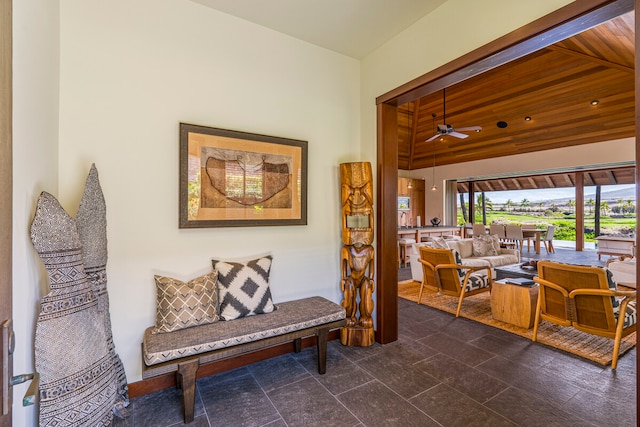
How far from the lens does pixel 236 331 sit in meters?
2.06

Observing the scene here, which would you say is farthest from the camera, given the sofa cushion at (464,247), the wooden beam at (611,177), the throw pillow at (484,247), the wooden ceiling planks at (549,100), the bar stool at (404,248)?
the wooden beam at (611,177)

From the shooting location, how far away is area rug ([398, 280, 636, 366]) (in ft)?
9.09

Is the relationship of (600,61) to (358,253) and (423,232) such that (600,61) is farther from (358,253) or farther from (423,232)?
(358,253)

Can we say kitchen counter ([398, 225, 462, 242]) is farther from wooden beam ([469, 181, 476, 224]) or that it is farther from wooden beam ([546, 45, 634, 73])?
wooden beam ([546, 45, 634, 73])

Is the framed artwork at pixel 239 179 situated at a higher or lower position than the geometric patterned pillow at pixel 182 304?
higher

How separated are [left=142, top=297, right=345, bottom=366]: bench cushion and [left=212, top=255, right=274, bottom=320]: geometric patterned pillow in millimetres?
70

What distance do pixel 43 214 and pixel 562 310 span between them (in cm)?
408

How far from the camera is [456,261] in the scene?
385 cm

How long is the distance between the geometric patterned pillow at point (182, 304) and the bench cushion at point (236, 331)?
54 mm

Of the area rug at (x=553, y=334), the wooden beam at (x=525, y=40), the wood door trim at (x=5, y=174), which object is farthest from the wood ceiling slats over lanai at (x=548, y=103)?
the wood door trim at (x=5, y=174)

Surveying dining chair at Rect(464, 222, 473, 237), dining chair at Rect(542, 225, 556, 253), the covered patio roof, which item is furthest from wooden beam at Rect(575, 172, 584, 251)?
dining chair at Rect(464, 222, 473, 237)

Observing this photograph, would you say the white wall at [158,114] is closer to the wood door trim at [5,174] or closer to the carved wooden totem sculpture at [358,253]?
the carved wooden totem sculpture at [358,253]

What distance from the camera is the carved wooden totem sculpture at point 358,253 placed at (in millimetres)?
2873

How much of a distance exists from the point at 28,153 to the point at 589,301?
411 centimetres
